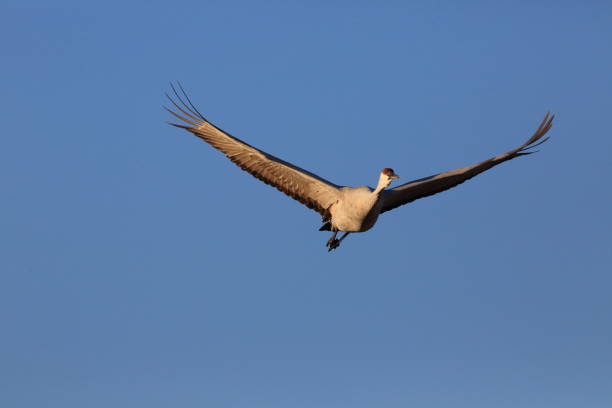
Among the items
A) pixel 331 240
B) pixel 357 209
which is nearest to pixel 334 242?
pixel 331 240

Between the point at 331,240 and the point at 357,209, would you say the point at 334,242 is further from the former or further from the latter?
the point at 357,209

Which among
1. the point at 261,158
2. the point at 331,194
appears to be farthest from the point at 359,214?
the point at 261,158

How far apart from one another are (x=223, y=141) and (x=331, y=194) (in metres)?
2.27

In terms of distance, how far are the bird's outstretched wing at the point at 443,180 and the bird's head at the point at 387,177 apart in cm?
96

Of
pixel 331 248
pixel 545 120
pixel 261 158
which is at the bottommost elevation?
pixel 331 248

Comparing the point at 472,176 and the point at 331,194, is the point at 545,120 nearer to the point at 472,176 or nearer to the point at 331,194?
the point at 472,176

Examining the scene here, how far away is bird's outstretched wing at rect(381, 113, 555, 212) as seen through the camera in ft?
58.4

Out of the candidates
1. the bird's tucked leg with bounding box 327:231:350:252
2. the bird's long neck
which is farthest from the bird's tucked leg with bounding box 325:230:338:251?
the bird's long neck

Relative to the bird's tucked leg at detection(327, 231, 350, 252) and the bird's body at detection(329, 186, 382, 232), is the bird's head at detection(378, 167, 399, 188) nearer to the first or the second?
the bird's body at detection(329, 186, 382, 232)

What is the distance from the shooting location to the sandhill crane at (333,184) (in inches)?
669

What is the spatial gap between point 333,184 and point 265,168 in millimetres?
1380

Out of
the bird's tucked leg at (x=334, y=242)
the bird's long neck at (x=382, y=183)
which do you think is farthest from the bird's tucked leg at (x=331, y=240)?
the bird's long neck at (x=382, y=183)

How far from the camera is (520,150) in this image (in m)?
18.0

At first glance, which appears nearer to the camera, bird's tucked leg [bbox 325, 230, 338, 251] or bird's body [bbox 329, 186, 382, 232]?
bird's body [bbox 329, 186, 382, 232]
